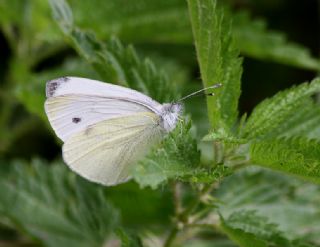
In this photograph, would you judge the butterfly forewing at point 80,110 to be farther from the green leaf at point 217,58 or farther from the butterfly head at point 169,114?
the green leaf at point 217,58

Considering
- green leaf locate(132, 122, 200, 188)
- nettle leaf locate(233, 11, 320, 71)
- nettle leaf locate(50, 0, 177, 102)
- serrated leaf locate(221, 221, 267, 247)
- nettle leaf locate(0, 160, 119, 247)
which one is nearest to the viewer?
green leaf locate(132, 122, 200, 188)

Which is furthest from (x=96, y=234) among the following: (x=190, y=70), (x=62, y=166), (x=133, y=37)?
(x=190, y=70)

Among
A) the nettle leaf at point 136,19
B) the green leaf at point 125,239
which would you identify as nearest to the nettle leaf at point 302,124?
the green leaf at point 125,239

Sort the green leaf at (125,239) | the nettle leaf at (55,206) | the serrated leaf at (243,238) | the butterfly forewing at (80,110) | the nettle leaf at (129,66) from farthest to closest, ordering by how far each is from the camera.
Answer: the nettle leaf at (55,206)
the nettle leaf at (129,66)
the butterfly forewing at (80,110)
the green leaf at (125,239)
the serrated leaf at (243,238)

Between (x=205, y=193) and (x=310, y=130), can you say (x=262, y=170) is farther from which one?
(x=205, y=193)

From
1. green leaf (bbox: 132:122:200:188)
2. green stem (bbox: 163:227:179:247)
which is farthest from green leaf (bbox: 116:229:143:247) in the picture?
green leaf (bbox: 132:122:200:188)

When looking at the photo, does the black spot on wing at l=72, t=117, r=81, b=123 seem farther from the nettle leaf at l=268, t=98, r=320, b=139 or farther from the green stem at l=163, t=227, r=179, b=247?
the nettle leaf at l=268, t=98, r=320, b=139
